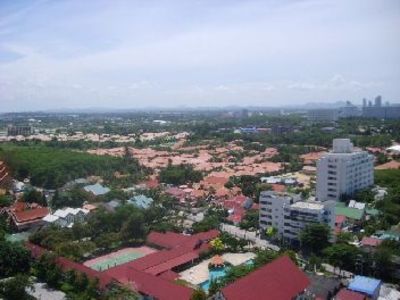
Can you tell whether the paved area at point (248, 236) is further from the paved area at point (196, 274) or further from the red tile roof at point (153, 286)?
the red tile roof at point (153, 286)

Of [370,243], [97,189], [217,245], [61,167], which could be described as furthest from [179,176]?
[370,243]

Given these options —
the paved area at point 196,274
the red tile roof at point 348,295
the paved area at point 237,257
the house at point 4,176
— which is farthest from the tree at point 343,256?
the house at point 4,176

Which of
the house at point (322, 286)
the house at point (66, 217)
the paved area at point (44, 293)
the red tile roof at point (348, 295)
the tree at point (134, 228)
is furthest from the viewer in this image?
the house at point (66, 217)

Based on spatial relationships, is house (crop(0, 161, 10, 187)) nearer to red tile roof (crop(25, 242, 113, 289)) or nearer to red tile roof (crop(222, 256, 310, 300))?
red tile roof (crop(25, 242, 113, 289))

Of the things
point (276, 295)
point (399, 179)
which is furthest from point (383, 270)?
point (399, 179)

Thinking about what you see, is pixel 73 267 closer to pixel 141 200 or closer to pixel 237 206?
pixel 141 200
